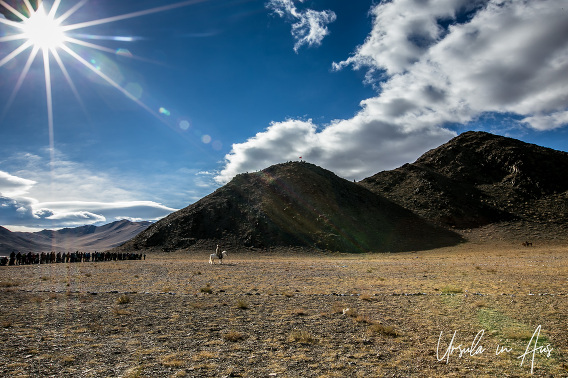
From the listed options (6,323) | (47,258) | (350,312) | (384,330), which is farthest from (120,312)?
(47,258)

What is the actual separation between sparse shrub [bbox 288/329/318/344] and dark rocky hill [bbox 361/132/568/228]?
3469 inches

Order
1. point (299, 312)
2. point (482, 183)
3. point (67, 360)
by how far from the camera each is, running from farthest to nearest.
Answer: point (482, 183) < point (299, 312) < point (67, 360)

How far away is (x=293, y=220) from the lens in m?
76.4

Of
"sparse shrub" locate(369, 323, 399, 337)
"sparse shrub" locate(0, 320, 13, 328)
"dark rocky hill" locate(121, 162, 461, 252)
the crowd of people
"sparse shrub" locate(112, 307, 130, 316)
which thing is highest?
"dark rocky hill" locate(121, 162, 461, 252)

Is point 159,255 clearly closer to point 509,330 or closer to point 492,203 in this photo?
point 509,330

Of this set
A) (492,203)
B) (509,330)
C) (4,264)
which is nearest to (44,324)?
(509,330)

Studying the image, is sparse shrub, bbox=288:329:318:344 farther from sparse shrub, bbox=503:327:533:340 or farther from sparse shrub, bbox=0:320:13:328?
sparse shrub, bbox=0:320:13:328

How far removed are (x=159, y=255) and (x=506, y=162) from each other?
117m

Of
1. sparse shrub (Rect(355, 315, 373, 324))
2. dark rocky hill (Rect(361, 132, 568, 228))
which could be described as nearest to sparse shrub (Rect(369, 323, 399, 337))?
sparse shrub (Rect(355, 315, 373, 324))

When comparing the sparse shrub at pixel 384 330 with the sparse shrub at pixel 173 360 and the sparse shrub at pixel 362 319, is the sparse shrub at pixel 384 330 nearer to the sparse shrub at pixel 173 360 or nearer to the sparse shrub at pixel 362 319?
the sparse shrub at pixel 362 319

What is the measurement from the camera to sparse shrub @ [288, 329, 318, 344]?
8453 mm

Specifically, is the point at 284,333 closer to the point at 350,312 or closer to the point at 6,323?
the point at 350,312

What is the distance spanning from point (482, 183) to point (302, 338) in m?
121

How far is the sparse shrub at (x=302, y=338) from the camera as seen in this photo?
8.45 m
